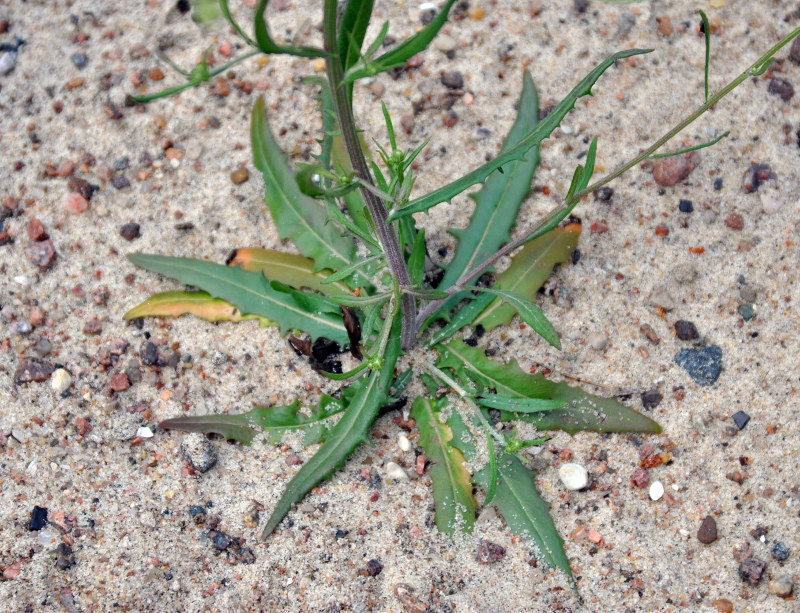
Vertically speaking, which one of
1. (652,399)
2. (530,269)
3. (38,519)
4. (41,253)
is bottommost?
(38,519)

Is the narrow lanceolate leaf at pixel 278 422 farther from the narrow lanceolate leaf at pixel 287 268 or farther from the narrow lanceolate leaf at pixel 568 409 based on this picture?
the narrow lanceolate leaf at pixel 568 409

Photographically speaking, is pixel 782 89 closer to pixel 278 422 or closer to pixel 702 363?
pixel 702 363

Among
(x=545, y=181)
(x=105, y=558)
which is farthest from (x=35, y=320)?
(x=545, y=181)

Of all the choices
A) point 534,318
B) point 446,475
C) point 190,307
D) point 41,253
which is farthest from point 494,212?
Result: point 41,253

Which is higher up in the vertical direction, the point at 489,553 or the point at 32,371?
the point at 489,553

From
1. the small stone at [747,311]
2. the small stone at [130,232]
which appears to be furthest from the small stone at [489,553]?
the small stone at [130,232]

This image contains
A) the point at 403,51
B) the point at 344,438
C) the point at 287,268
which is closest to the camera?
the point at 403,51

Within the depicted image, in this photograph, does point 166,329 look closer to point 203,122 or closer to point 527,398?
point 203,122
